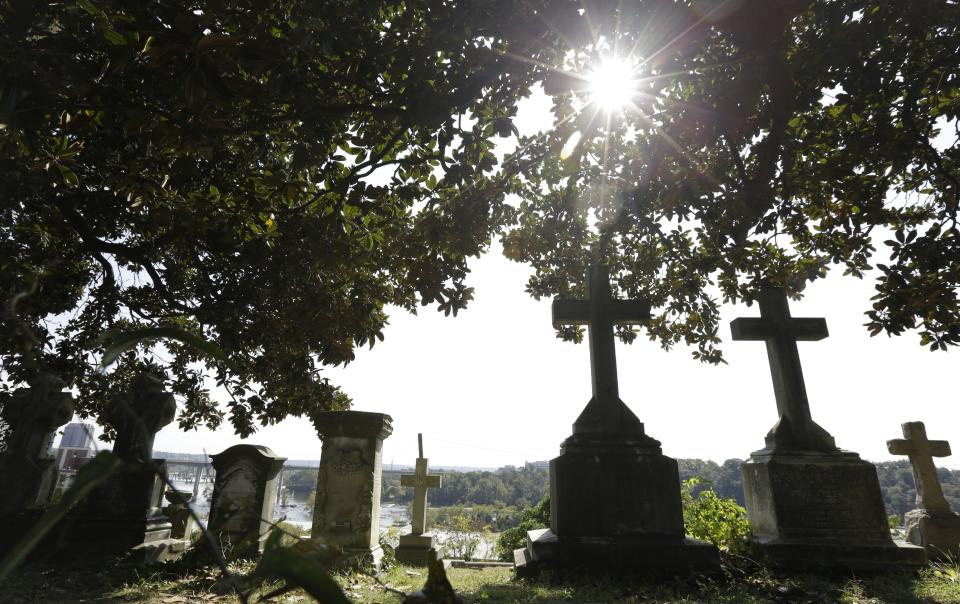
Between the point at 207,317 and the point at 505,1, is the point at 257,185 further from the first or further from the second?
the point at 505,1

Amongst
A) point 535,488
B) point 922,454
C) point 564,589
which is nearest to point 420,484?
point 564,589

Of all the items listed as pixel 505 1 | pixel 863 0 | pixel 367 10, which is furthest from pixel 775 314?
pixel 367 10

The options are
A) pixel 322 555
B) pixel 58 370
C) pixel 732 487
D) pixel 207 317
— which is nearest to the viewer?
pixel 322 555

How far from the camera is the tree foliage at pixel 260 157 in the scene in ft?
9.69

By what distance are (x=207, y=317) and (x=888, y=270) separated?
7.30 meters

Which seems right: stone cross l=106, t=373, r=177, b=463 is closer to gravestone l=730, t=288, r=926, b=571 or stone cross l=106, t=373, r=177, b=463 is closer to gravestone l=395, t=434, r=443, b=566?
gravestone l=395, t=434, r=443, b=566

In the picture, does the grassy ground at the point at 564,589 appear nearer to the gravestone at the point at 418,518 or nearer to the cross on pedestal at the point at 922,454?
the cross on pedestal at the point at 922,454

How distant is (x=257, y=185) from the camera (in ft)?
18.1

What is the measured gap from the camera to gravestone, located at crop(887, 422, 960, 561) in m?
7.55

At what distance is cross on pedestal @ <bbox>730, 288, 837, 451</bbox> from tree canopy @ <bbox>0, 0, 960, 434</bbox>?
46 centimetres

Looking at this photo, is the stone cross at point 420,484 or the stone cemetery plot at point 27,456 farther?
the stone cross at point 420,484

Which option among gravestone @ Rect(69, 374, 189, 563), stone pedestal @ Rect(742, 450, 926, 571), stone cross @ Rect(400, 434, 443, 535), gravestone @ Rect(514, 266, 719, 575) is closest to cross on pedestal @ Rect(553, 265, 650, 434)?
gravestone @ Rect(514, 266, 719, 575)

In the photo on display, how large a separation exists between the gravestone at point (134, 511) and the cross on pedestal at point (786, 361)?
8320 mm

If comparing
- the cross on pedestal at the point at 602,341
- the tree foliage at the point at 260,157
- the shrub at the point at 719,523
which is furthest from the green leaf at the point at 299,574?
the shrub at the point at 719,523
